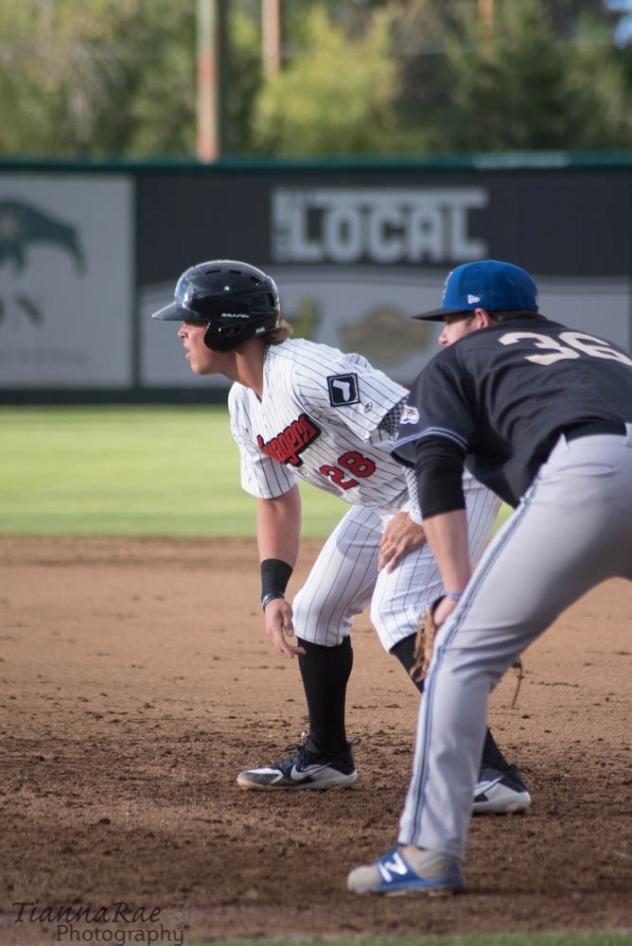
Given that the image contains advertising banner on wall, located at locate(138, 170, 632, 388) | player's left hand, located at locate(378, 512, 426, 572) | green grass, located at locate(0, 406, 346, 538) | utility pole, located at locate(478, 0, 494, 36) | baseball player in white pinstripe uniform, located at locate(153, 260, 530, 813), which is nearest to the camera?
player's left hand, located at locate(378, 512, 426, 572)

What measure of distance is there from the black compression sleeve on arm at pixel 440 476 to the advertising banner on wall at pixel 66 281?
16480 millimetres

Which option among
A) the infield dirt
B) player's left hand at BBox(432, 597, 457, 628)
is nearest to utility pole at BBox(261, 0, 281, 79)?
the infield dirt

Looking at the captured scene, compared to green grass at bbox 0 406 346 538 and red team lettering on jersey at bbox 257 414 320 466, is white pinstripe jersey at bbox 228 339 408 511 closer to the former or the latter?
red team lettering on jersey at bbox 257 414 320 466

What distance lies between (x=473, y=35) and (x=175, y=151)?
1012 cm

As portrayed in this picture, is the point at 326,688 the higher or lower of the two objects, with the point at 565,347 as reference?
lower

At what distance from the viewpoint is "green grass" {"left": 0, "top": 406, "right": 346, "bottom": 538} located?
10312 millimetres

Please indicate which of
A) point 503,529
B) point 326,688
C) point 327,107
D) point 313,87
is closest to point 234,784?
point 326,688

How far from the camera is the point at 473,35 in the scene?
44.5 m

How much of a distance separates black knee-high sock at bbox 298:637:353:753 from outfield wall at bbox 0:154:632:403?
49.0 feet

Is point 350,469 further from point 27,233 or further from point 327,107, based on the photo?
point 327,107

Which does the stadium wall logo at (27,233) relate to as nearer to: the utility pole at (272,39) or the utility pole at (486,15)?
the utility pole at (272,39)

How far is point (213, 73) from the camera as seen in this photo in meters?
21.5

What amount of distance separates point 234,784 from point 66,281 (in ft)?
52.2

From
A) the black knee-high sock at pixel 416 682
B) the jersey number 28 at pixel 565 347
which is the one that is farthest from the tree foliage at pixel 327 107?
the jersey number 28 at pixel 565 347
